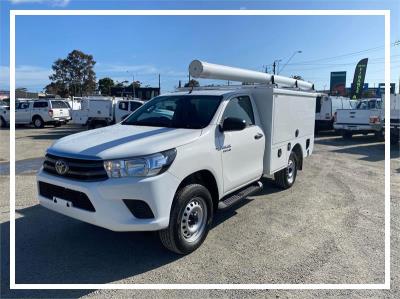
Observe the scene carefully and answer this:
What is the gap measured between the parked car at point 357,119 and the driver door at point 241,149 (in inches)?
495

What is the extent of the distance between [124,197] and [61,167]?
89cm

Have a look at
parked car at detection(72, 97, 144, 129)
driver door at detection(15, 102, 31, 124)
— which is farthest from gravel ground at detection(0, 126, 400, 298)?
driver door at detection(15, 102, 31, 124)

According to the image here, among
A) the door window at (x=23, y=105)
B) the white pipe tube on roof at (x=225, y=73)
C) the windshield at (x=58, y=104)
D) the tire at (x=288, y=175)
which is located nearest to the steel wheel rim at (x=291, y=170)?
the tire at (x=288, y=175)

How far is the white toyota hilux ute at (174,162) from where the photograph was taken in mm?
3641

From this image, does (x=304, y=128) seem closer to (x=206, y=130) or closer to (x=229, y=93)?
(x=229, y=93)

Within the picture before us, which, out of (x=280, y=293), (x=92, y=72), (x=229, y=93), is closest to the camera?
(x=280, y=293)

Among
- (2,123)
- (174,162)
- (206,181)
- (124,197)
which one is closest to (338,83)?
(2,123)

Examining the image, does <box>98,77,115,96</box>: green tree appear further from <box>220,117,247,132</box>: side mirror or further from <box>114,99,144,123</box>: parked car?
<box>220,117,247,132</box>: side mirror

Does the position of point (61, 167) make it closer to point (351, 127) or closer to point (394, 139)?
point (394, 139)

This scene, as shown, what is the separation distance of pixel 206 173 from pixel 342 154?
30.6 feet

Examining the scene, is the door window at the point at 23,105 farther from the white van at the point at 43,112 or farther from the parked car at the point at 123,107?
the parked car at the point at 123,107

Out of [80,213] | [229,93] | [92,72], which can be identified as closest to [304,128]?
[229,93]

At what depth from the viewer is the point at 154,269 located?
153 inches

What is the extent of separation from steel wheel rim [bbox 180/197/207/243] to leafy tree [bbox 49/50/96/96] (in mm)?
62982
